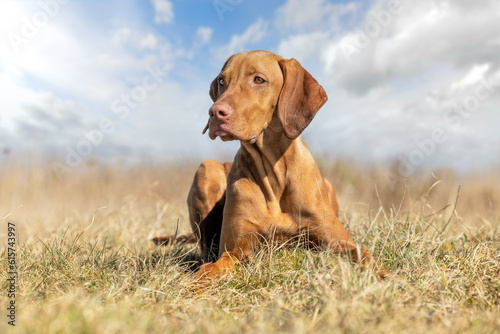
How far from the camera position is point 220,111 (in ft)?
10.0

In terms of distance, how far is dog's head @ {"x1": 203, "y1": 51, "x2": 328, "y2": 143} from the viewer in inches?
123

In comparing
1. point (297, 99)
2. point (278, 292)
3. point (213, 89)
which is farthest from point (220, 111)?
point (278, 292)

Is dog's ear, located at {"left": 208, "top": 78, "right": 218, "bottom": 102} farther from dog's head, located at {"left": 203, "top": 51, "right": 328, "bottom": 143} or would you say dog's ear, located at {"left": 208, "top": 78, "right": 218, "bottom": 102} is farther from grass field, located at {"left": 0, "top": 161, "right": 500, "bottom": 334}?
grass field, located at {"left": 0, "top": 161, "right": 500, "bottom": 334}

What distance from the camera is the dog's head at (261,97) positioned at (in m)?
3.12

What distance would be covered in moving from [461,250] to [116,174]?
25.3 feet

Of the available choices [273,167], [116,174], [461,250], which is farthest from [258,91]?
[116,174]

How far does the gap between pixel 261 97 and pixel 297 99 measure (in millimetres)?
294

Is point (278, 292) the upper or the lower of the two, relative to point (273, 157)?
lower

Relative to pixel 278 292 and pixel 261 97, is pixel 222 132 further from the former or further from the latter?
pixel 278 292

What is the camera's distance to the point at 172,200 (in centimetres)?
840

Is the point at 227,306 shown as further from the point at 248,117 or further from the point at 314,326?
the point at 248,117

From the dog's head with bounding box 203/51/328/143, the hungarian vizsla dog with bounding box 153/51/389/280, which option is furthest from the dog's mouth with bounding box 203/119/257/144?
the hungarian vizsla dog with bounding box 153/51/389/280

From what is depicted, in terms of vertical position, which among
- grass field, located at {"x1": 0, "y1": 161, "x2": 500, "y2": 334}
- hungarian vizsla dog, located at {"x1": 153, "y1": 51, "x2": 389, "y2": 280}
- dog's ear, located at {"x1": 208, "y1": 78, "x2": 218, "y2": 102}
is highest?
dog's ear, located at {"x1": 208, "y1": 78, "x2": 218, "y2": 102}

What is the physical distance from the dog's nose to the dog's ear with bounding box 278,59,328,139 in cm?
47
